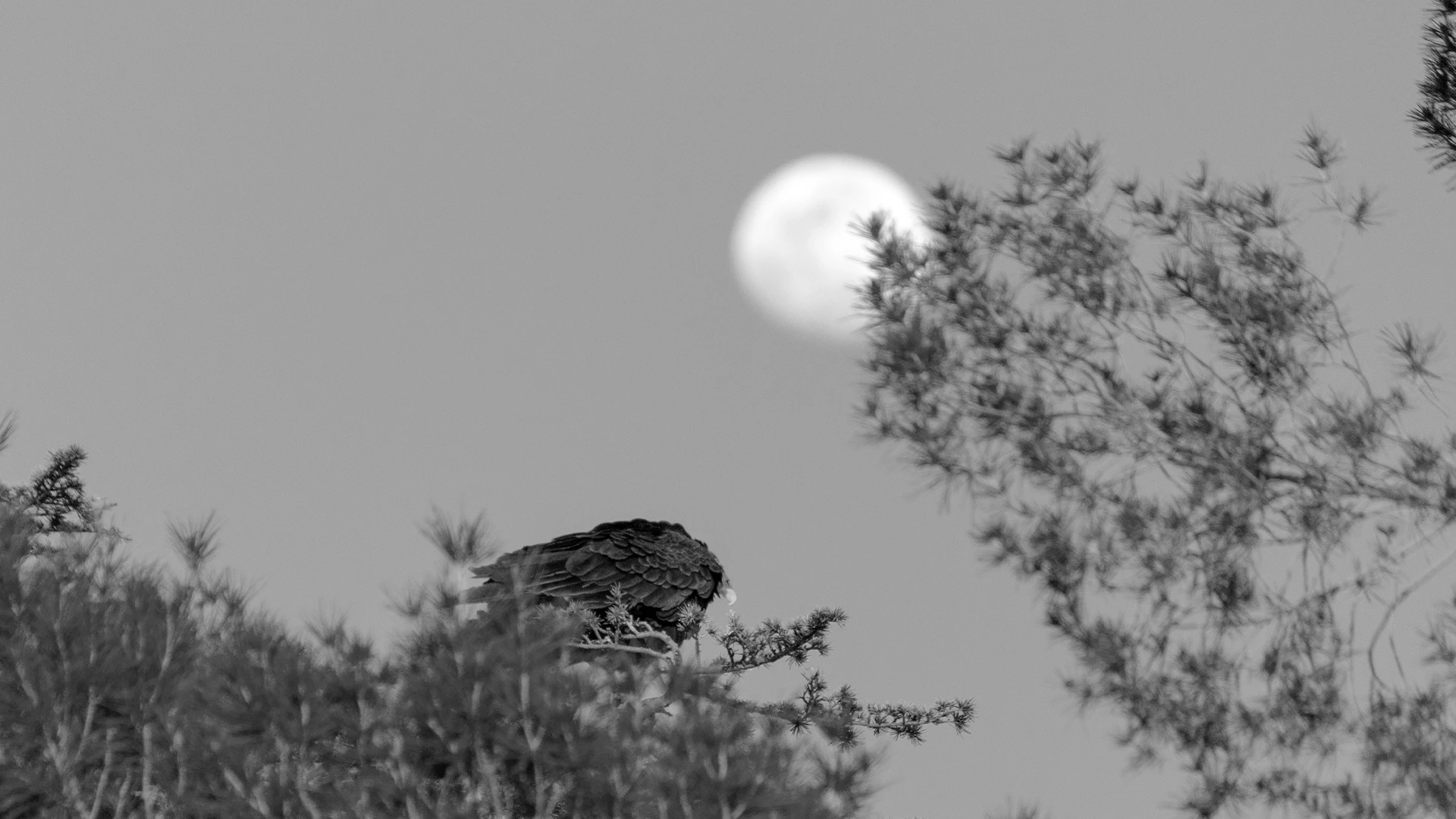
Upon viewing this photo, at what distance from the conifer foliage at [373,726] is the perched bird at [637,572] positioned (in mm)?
3488

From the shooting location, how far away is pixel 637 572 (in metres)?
10.0

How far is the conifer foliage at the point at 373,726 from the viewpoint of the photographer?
4234mm

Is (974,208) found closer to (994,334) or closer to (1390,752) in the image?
(994,334)

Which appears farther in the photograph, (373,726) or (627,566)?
(627,566)

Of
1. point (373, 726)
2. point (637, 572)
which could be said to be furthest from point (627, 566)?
point (373, 726)

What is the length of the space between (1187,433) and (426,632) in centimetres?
337

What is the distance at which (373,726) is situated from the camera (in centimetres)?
455

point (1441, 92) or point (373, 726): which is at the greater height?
point (1441, 92)

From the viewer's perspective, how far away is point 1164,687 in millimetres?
5758

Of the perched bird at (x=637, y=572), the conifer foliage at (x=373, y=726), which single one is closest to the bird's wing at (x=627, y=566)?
the perched bird at (x=637, y=572)

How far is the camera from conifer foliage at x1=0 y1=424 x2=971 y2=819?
4.23m

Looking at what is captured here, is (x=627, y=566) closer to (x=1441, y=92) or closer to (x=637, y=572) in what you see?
(x=637, y=572)

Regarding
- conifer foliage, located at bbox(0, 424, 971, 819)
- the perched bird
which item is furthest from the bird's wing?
conifer foliage, located at bbox(0, 424, 971, 819)

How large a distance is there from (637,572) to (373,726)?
5513mm
